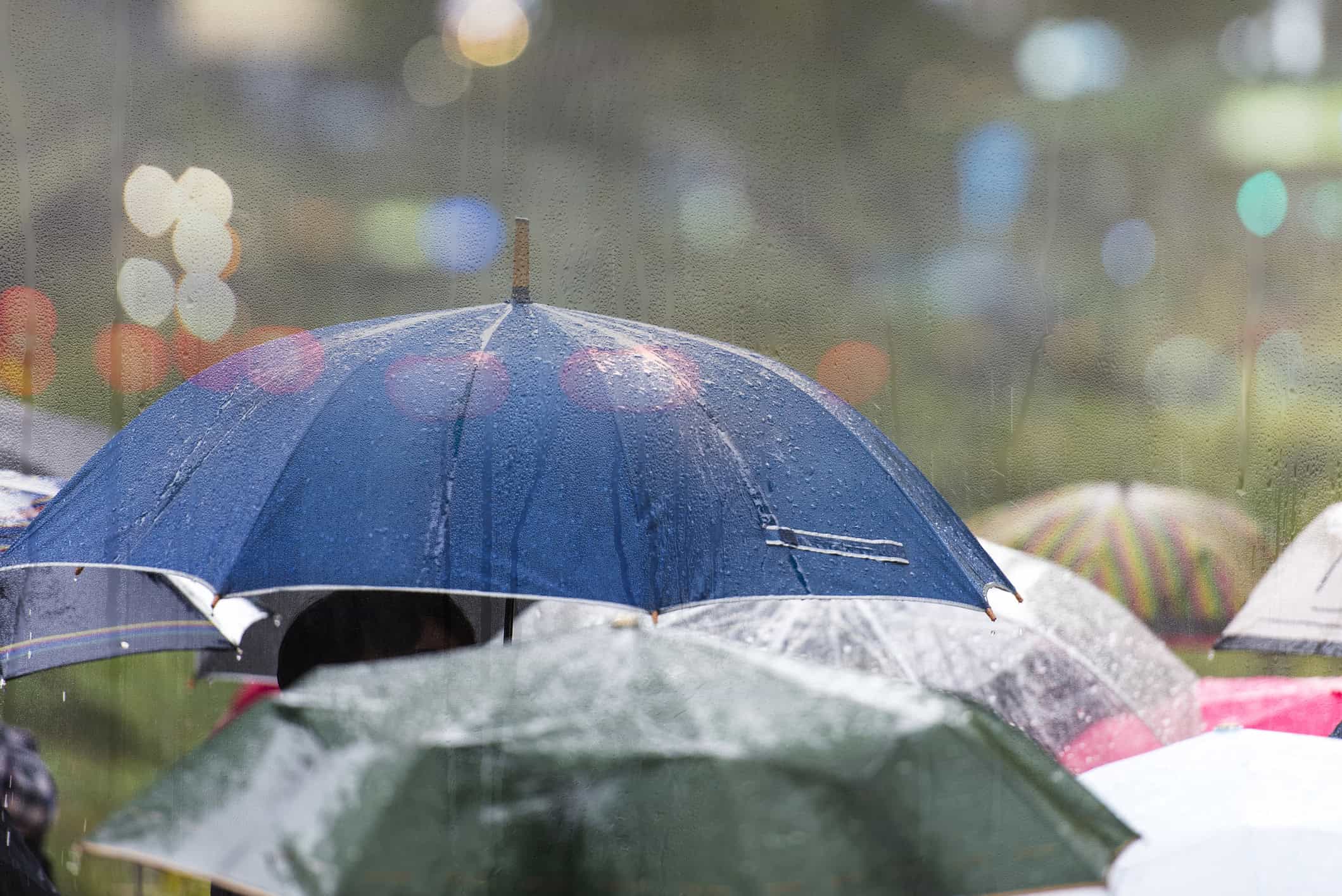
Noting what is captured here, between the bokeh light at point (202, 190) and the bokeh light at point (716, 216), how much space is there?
1.70m

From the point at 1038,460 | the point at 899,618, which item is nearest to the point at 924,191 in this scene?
the point at 1038,460

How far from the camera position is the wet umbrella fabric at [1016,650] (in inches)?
124

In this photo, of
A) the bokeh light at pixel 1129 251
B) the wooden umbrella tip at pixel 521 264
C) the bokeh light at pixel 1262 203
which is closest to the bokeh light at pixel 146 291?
the wooden umbrella tip at pixel 521 264

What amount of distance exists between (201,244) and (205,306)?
0.22 metres

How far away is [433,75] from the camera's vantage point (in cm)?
486

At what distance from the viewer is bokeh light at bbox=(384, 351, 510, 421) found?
204cm

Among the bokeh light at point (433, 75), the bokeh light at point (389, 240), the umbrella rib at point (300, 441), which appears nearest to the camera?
the umbrella rib at point (300, 441)

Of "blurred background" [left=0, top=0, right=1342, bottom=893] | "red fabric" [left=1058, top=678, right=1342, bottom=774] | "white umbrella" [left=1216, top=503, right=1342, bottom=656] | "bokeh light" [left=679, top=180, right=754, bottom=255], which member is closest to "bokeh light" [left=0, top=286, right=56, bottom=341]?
"blurred background" [left=0, top=0, right=1342, bottom=893]

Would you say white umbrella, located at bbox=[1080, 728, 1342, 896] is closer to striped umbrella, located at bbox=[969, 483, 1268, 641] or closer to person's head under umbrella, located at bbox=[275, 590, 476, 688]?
person's head under umbrella, located at bbox=[275, 590, 476, 688]

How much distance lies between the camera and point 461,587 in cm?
188

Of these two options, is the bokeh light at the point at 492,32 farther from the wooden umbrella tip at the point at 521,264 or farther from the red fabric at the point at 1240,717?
the red fabric at the point at 1240,717

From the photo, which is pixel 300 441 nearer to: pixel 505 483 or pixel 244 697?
pixel 505 483

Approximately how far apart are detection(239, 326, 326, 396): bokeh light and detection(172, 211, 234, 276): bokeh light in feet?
7.18

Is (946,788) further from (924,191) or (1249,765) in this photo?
(924,191)
